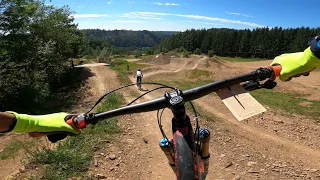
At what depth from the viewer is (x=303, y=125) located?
12992mm

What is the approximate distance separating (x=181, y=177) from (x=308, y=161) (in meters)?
8.52

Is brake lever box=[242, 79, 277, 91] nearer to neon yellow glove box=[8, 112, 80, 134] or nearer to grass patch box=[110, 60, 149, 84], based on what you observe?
neon yellow glove box=[8, 112, 80, 134]

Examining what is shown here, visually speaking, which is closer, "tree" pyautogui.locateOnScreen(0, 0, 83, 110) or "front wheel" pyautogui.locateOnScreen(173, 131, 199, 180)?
"front wheel" pyautogui.locateOnScreen(173, 131, 199, 180)

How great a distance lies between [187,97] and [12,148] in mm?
11114

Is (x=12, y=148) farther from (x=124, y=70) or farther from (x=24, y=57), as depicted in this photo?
(x=124, y=70)

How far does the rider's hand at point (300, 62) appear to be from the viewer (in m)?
2.30

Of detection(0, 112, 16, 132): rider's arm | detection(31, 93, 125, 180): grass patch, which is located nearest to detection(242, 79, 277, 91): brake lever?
detection(0, 112, 16, 132): rider's arm

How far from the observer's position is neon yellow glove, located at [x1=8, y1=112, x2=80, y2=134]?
2.33 m

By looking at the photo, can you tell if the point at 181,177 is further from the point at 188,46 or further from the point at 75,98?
the point at 188,46

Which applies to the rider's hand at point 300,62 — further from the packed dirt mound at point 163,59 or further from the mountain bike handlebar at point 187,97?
the packed dirt mound at point 163,59

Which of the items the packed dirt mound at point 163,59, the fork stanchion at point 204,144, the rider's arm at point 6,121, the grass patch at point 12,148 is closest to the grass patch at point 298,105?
the fork stanchion at point 204,144

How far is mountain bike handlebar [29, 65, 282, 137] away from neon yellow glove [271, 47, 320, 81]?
0.06 metres

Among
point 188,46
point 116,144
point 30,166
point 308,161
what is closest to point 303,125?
point 308,161

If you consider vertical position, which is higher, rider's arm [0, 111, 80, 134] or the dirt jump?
rider's arm [0, 111, 80, 134]
